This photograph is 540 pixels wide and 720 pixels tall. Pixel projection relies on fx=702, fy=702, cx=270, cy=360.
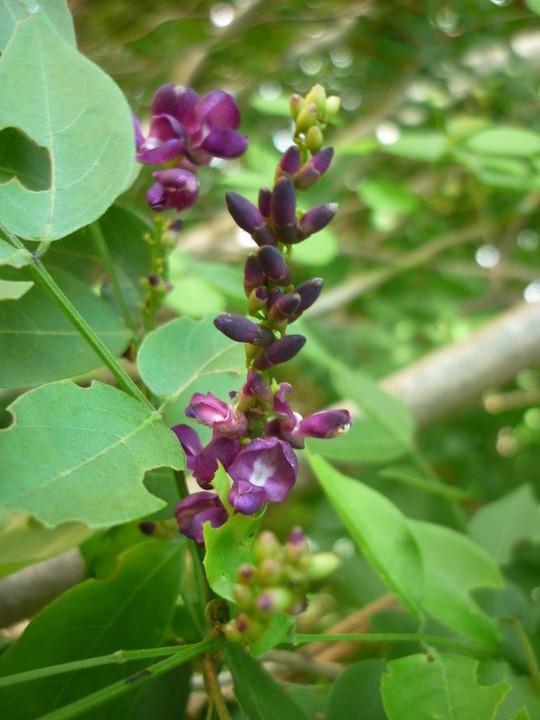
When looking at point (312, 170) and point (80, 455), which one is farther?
point (312, 170)

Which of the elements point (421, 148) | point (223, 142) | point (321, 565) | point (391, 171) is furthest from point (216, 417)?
point (391, 171)

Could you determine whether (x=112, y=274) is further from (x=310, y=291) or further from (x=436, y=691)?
(x=436, y=691)

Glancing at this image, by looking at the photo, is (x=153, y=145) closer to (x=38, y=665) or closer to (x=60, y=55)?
(x=60, y=55)

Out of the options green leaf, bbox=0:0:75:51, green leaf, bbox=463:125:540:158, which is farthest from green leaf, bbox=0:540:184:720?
green leaf, bbox=463:125:540:158

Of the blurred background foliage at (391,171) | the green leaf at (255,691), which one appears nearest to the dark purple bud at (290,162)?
the green leaf at (255,691)

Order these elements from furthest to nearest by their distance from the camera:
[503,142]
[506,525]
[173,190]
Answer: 1. [503,142]
2. [506,525]
3. [173,190]

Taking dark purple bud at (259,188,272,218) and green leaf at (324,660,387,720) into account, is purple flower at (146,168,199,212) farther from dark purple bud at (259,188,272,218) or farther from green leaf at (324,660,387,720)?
green leaf at (324,660,387,720)

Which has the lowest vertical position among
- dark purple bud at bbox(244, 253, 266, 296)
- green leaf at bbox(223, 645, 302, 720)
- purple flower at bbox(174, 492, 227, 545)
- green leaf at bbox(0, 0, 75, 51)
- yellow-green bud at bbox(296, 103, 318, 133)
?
green leaf at bbox(223, 645, 302, 720)
